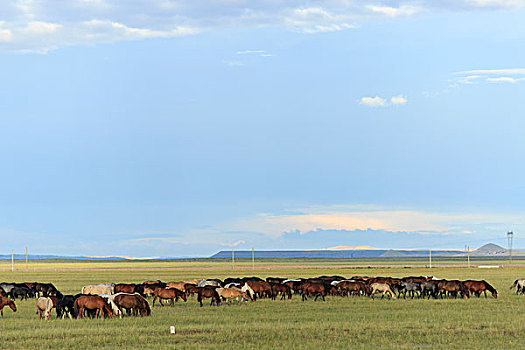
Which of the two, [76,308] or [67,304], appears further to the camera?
[67,304]

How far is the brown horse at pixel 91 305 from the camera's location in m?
27.1

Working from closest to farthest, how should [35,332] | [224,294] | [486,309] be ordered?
[35,332] → [486,309] → [224,294]

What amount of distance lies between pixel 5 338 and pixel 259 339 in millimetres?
7855

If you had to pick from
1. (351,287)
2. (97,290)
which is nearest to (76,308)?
(97,290)

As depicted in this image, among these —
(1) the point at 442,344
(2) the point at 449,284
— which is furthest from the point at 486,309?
(1) the point at 442,344

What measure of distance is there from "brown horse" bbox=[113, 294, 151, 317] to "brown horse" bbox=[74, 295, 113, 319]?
447 millimetres

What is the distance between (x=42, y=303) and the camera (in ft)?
90.8

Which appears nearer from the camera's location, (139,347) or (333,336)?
(139,347)

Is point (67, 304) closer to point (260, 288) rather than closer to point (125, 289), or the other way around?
point (125, 289)

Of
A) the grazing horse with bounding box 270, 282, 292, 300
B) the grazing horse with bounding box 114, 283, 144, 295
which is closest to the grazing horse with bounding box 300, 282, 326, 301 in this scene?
the grazing horse with bounding box 270, 282, 292, 300

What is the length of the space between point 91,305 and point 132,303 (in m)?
1.55

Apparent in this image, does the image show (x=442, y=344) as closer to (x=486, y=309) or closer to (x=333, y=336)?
(x=333, y=336)

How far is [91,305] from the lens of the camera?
27141 mm

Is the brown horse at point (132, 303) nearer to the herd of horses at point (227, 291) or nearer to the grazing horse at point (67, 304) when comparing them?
the herd of horses at point (227, 291)
